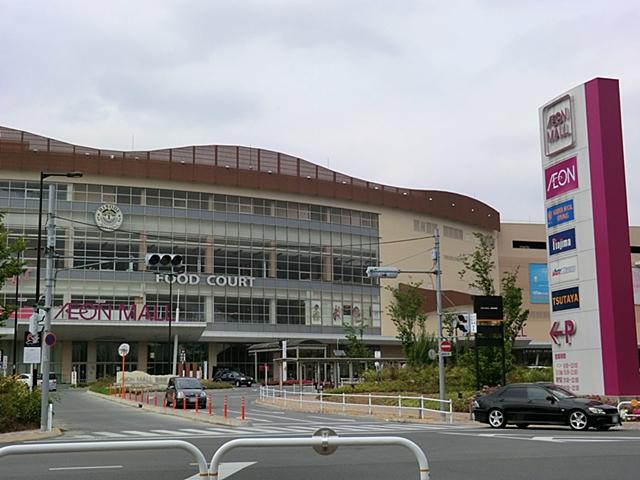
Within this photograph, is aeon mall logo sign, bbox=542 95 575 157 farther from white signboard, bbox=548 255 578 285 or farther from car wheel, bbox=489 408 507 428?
car wheel, bbox=489 408 507 428

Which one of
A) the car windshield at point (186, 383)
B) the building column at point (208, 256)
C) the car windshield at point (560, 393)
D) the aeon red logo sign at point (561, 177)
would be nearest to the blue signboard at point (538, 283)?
the building column at point (208, 256)

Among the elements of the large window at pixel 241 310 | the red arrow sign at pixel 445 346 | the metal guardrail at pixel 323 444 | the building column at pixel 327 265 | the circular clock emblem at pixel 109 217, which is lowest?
the metal guardrail at pixel 323 444

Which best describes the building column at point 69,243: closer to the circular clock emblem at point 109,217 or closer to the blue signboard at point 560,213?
the circular clock emblem at point 109,217

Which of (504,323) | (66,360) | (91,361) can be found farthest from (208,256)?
(504,323)

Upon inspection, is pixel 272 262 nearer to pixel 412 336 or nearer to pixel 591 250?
pixel 412 336

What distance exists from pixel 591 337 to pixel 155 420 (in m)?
18.0

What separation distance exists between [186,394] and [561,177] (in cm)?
2120

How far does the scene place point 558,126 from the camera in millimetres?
32719

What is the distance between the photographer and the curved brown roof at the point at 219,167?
Answer: 267ft

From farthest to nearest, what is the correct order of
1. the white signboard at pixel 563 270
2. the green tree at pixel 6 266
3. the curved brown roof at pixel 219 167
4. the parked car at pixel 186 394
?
the curved brown roof at pixel 219 167, the parked car at pixel 186 394, the white signboard at pixel 563 270, the green tree at pixel 6 266

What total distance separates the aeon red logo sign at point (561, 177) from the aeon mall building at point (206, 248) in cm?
4551

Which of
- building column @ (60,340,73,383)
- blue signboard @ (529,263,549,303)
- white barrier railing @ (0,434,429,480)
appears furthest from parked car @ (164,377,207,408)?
blue signboard @ (529,263,549,303)

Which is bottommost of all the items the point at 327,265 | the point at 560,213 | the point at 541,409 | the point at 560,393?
the point at 541,409

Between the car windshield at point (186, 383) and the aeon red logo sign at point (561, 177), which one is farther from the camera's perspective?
the car windshield at point (186, 383)
